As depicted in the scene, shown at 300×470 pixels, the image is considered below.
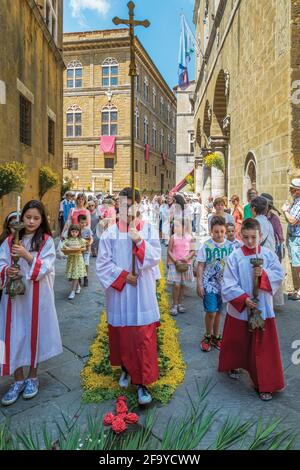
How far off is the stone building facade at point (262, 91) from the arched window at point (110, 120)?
79.6 feet

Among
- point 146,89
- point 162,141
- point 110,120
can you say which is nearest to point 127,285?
point 110,120

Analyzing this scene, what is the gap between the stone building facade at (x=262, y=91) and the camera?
650cm

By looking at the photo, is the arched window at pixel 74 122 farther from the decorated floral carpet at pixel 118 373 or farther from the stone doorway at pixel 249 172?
the decorated floral carpet at pixel 118 373

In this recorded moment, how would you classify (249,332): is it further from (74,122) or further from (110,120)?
(74,122)

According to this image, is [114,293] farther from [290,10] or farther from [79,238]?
[290,10]

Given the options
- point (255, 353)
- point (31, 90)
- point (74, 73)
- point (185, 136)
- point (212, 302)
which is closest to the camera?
point (255, 353)

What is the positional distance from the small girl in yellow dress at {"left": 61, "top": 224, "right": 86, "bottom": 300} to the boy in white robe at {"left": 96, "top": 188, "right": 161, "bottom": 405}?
325 cm

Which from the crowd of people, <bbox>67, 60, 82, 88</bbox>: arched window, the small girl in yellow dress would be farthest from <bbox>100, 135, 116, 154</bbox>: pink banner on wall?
the crowd of people

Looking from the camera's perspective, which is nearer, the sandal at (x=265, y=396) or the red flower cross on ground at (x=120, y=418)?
the red flower cross on ground at (x=120, y=418)

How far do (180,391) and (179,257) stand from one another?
2.76 meters

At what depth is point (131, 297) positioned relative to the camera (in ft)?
10.6

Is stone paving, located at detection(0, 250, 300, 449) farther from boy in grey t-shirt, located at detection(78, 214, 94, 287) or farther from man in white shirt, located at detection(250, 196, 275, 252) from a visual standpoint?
boy in grey t-shirt, located at detection(78, 214, 94, 287)

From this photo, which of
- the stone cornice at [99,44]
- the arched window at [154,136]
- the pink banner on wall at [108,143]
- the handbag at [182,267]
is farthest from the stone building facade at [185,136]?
the handbag at [182,267]
